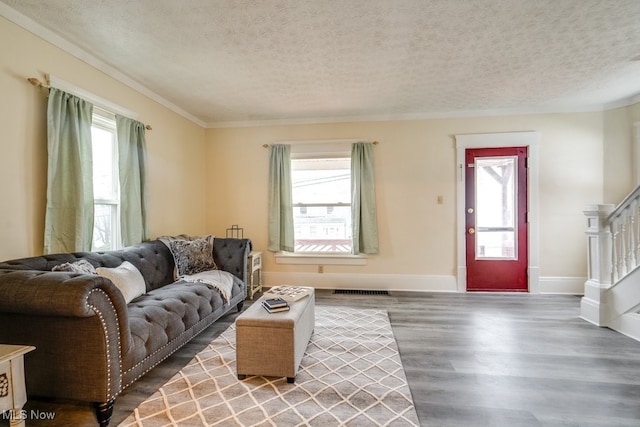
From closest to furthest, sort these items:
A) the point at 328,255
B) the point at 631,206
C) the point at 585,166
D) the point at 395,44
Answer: the point at 395,44 < the point at 631,206 < the point at 585,166 < the point at 328,255

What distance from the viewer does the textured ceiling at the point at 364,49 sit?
6.57ft

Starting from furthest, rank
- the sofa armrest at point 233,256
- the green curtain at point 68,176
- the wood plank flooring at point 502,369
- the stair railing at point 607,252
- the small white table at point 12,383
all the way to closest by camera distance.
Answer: the sofa armrest at point 233,256 → the stair railing at point 607,252 → the green curtain at point 68,176 → the wood plank flooring at point 502,369 → the small white table at point 12,383

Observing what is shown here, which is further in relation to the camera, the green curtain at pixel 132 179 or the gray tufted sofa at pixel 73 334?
the green curtain at pixel 132 179

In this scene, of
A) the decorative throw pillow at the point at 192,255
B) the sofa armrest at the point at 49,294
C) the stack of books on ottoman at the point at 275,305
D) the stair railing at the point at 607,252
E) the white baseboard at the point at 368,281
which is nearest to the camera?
the sofa armrest at the point at 49,294

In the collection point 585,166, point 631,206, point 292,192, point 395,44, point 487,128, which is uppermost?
point 395,44

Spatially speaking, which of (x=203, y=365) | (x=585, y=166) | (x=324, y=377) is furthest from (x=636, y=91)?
(x=203, y=365)

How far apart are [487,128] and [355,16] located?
294 cm

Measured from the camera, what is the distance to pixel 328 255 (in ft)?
14.3

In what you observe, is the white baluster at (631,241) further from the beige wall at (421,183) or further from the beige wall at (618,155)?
the beige wall at (618,155)

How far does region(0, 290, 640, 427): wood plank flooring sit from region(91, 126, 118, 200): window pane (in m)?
1.73

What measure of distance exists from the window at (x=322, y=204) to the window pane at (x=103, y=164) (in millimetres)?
2309

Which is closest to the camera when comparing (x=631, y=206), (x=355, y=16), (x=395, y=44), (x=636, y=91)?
(x=355, y=16)

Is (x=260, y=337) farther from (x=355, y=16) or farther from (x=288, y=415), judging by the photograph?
(x=355, y=16)

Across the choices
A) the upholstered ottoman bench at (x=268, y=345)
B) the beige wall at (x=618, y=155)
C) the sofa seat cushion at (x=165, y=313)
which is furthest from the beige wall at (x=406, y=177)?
the upholstered ottoman bench at (x=268, y=345)
